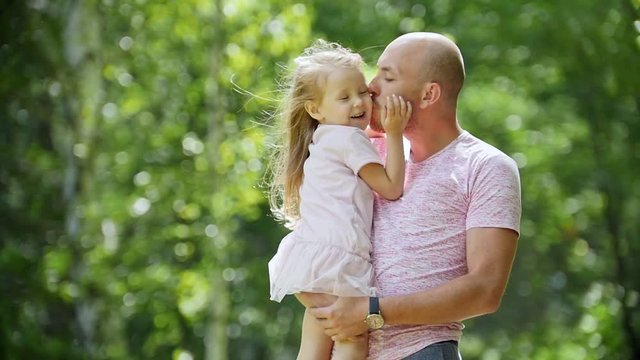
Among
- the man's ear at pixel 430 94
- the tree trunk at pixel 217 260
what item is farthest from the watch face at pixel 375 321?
the tree trunk at pixel 217 260

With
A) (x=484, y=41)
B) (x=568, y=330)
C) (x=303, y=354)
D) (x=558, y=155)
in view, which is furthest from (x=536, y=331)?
(x=303, y=354)

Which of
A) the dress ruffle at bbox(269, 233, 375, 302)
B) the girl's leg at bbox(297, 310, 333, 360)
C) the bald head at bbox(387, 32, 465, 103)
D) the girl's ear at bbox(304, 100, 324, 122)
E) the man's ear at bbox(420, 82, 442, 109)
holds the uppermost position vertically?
the bald head at bbox(387, 32, 465, 103)

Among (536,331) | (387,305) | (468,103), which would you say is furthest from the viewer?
(536,331)

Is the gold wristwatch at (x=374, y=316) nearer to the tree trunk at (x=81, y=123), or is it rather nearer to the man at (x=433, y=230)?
the man at (x=433, y=230)

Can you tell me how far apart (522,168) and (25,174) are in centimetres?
541

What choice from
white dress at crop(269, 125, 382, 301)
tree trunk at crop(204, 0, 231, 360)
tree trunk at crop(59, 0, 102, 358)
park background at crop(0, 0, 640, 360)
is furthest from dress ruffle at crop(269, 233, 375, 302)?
tree trunk at crop(59, 0, 102, 358)

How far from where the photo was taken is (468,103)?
14.9m

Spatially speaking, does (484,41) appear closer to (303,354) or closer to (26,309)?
(26,309)

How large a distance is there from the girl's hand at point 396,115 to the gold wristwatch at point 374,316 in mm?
397

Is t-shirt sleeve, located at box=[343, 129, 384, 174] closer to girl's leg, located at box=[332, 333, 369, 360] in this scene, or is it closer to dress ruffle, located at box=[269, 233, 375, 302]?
dress ruffle, located at box=[269, 233, 375, 302]

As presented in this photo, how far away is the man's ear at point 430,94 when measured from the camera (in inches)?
126

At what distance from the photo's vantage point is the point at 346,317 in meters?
3.08

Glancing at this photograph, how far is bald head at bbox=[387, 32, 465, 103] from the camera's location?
320 centimetres

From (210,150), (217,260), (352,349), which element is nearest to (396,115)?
(352,349)
